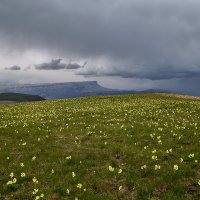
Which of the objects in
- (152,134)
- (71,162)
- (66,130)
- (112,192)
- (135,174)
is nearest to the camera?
(112,192)

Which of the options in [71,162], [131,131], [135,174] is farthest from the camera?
[131,131]

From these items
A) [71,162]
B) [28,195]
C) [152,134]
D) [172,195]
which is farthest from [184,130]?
[28,195]

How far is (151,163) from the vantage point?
59.0 feet

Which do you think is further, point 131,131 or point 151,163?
point 131,131

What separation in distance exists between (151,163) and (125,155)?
94.1 inches

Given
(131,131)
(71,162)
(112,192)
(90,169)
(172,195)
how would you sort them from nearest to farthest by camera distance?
(172,195) → (112,192) → (90,169) → (71,162) → (131,131)

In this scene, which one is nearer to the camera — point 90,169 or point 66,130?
point 90,169

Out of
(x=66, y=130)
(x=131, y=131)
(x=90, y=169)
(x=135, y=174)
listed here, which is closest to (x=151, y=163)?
(x=135, y=174)

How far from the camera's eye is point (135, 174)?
54.4ft

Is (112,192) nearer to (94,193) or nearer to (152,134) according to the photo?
(94,193)

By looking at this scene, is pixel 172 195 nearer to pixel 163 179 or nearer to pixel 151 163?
pixel 163 179

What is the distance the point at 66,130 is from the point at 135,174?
47.6ft

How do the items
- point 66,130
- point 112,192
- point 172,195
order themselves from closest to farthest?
1. point 172,195
2. point 112,192
3. point 66,130

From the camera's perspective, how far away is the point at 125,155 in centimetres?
2000
